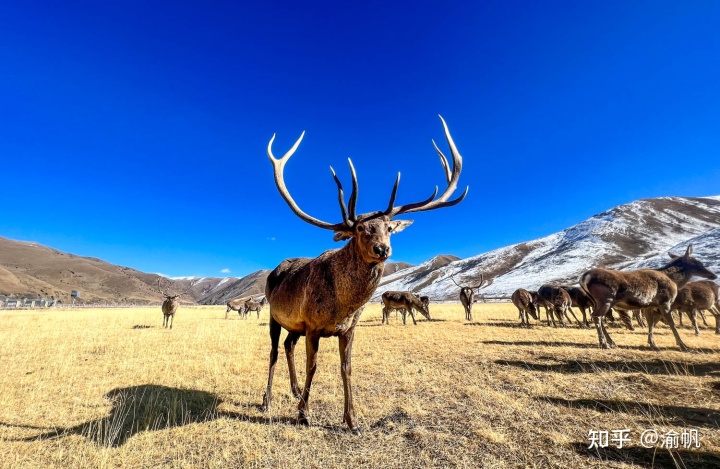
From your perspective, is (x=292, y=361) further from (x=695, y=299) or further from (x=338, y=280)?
(x=695, y=299)

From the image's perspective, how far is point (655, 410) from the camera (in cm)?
455

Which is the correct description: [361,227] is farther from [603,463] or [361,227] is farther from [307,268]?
[603,463]

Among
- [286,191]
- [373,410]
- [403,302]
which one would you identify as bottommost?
[373,410]

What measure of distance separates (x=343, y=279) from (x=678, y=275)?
14.6 meters

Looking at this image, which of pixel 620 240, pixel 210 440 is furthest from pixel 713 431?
pixel 620 240

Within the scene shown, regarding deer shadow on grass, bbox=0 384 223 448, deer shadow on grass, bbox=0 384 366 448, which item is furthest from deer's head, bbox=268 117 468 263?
deer shadow on grass, bbox=0 384 223 448

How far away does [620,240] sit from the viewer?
9294cm

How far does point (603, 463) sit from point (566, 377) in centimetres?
373

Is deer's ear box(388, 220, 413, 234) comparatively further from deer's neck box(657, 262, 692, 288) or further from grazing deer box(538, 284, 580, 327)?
grazing deer box(538, 284, 580, 327)

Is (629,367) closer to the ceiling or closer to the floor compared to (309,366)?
closer to the floor

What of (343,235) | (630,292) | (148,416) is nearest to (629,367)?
(630,292)

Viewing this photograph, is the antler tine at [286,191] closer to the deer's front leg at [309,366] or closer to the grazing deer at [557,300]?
the deer's front leg at [309,366]

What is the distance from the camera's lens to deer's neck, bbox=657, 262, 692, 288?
11.8m

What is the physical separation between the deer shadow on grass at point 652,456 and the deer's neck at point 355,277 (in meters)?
2.97
